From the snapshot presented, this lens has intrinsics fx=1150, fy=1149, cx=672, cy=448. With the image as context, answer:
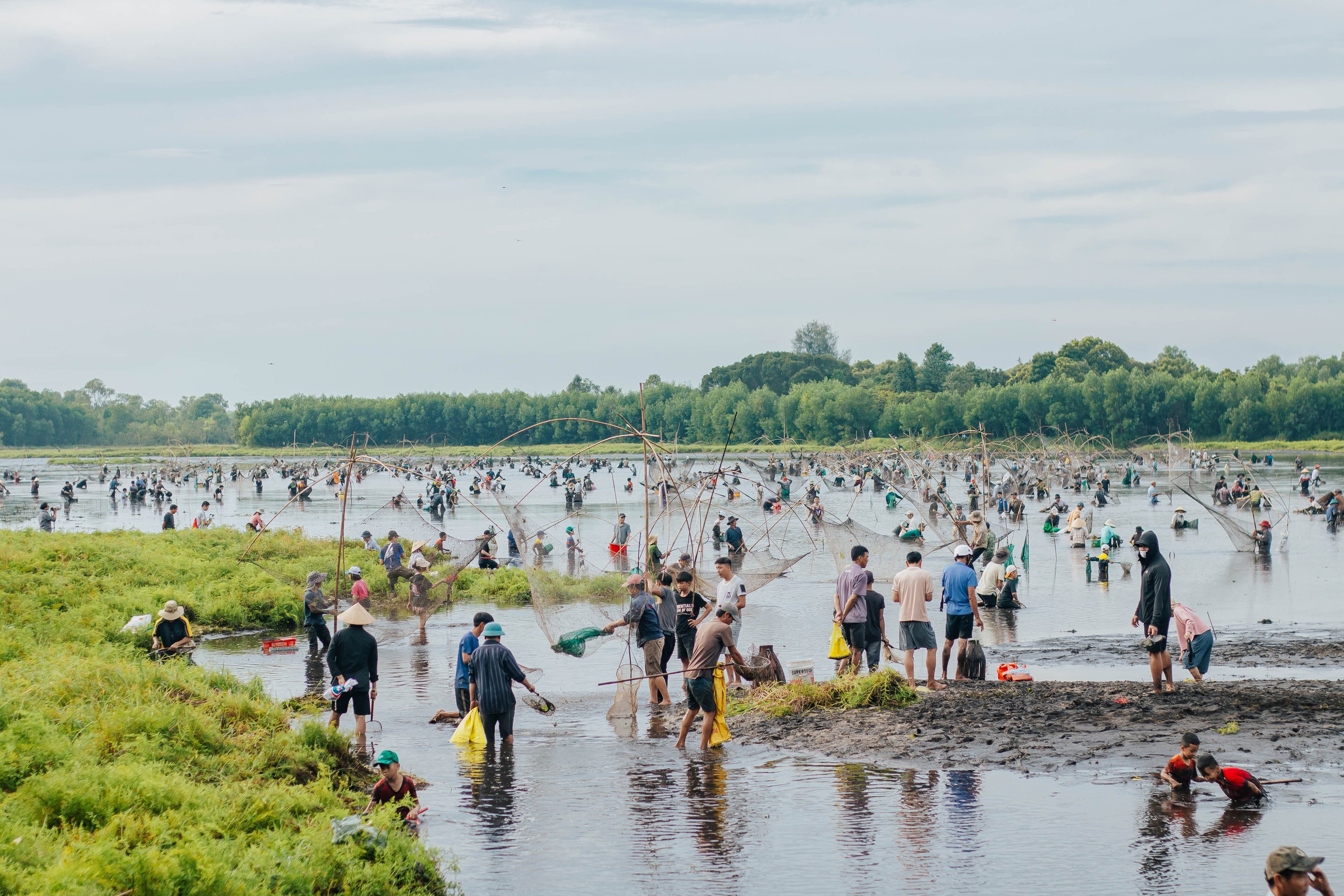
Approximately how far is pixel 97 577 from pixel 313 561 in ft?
15.6

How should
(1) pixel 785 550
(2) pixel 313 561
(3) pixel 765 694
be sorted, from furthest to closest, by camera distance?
(1) pixel 785 550 < (2) pixel 313 561 < (3) pixel 765 694

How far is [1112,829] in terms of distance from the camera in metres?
8.02

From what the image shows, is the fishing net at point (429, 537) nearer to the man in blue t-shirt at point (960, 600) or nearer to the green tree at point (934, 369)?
the man in blue t-shirt at point (960, 600)

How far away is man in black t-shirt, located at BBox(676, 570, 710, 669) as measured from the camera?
12727 mm

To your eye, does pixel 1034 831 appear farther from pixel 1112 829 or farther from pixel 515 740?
pixel 515 740

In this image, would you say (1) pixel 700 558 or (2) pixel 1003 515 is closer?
(1) pixel 700 558

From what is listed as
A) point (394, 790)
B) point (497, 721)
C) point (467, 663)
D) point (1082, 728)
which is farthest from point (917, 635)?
point (394, 790)

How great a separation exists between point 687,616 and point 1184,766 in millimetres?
5560

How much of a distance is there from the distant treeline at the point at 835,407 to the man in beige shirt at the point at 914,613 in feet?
177

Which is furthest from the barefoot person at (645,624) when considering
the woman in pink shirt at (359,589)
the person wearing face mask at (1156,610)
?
the woman in pink shirt at (359,589)

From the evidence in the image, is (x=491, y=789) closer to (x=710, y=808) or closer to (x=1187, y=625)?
(x=710, y=808)

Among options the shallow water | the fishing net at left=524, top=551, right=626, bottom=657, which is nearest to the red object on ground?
the fishing net at left=524, top=551, right=626, bottom=657

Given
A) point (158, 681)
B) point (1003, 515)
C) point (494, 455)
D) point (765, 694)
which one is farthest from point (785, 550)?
point (494, 455)

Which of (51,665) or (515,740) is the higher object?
(51,665)
